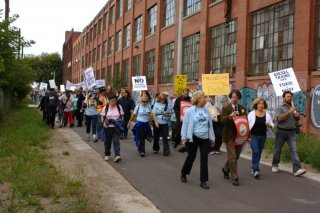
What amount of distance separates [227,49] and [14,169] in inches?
582

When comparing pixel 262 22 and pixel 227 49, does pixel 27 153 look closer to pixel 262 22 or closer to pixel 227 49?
pixel 262 22

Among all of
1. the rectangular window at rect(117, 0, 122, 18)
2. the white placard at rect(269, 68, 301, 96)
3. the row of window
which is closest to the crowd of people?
the white placard at rect(269, 68, 301, 96)

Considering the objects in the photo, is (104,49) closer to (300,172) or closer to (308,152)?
(308,152)

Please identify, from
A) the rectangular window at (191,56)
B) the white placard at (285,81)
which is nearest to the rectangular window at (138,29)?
the rectangular window at (191,56)

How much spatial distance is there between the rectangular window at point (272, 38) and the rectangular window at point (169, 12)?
35.4ft

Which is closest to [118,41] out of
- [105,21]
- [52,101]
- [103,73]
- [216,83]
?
[103,73]

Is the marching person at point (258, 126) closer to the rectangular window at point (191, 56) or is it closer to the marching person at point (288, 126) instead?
the marching person at point (288, 126)

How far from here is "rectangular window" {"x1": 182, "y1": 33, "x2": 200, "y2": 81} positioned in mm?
26047

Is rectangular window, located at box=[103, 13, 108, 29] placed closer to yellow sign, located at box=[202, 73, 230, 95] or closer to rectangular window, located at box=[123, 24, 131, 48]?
rectangular window, located at box=[123, 24, 131, 48]

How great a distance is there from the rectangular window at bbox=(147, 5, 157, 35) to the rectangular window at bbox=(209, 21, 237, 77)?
1101 cm

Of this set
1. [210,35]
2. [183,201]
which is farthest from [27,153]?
[210,35]

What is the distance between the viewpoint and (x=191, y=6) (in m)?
27.4

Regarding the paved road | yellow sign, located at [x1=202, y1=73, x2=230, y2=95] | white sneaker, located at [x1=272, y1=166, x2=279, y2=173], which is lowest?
the paved road

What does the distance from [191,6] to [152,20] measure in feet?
28.9
